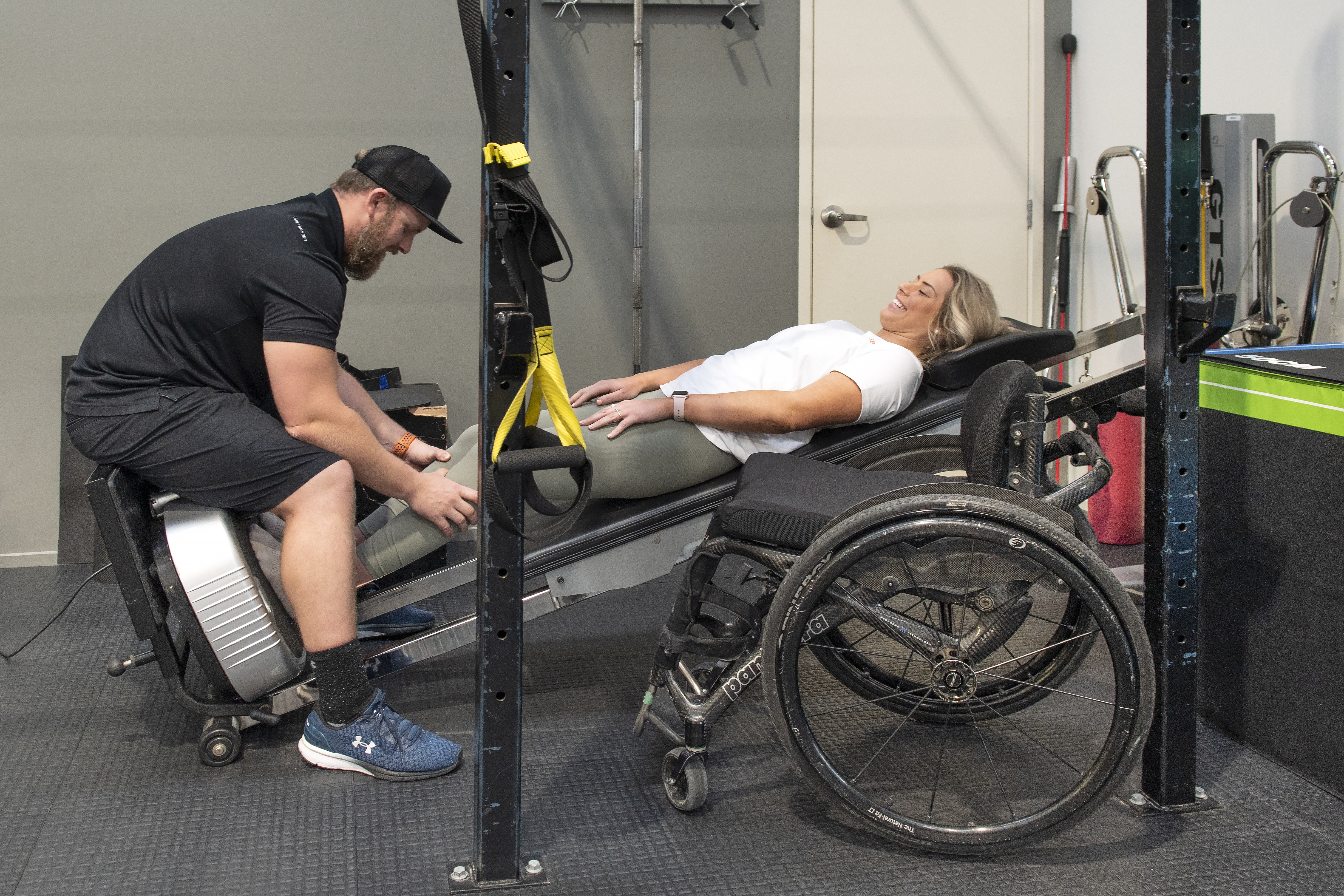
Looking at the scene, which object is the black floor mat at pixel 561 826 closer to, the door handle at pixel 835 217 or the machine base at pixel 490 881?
the machine base at pixel 490 881

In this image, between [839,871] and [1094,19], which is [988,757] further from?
[1094,19]

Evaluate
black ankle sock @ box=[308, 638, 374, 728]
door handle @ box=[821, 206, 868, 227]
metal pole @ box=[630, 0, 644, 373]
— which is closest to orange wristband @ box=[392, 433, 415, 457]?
black ankle sock @ box=[308, 638, 374, 728]

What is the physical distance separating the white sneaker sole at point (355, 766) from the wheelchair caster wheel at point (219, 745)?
0.41 feet

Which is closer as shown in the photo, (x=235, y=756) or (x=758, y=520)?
(x=758, y=520)

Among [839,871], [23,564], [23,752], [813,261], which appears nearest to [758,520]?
[839,871]

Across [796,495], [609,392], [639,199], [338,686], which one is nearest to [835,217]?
[639,199]

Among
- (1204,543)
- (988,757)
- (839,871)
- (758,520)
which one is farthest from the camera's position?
(1204,543)

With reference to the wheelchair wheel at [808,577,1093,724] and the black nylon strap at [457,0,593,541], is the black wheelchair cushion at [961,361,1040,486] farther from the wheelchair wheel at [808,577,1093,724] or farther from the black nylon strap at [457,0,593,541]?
the black nylon strap at [457,0,593,541]

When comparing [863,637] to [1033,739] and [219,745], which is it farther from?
[219,745]

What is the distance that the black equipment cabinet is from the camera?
1755 millimetres

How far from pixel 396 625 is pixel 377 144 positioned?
1.80 m

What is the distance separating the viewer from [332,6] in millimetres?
3387

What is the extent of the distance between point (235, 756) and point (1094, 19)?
358 cm

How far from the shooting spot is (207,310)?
76.3 inches
